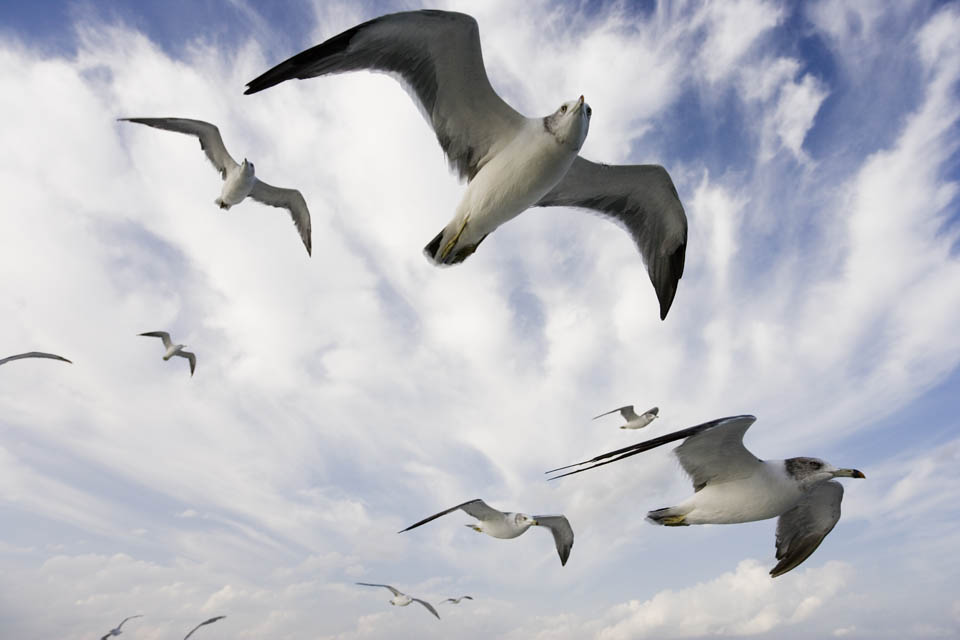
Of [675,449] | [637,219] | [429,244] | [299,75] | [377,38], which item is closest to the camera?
[299,75]

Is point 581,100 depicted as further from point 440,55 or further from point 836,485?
point 836,485

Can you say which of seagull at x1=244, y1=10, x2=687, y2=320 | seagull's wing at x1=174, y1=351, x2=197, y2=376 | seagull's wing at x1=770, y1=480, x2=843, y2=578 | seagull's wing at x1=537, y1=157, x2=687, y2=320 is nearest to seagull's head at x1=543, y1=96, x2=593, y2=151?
seagull at x1=244, y1=10, x2=687, y2=320

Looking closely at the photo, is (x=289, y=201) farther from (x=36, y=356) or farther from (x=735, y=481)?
(x=735, y=481)

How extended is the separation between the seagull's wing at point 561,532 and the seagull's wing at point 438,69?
38.8 ft

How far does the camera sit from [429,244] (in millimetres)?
9930

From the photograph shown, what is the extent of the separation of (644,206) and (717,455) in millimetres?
4444

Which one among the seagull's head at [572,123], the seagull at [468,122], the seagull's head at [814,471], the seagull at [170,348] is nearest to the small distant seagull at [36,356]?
the seagull at [468,122]

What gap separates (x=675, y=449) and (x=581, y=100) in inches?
190

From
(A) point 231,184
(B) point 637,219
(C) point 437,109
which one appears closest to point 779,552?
(B) point 637,219

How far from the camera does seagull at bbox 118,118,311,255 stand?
17.9 metres

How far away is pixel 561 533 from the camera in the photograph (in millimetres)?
19328

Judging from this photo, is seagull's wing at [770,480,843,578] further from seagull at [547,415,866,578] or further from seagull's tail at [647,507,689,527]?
seagull's tail at [647,507,689,527]

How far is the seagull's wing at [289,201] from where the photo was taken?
19609 mm

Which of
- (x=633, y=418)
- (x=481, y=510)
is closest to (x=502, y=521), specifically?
(x=481, y=510)
